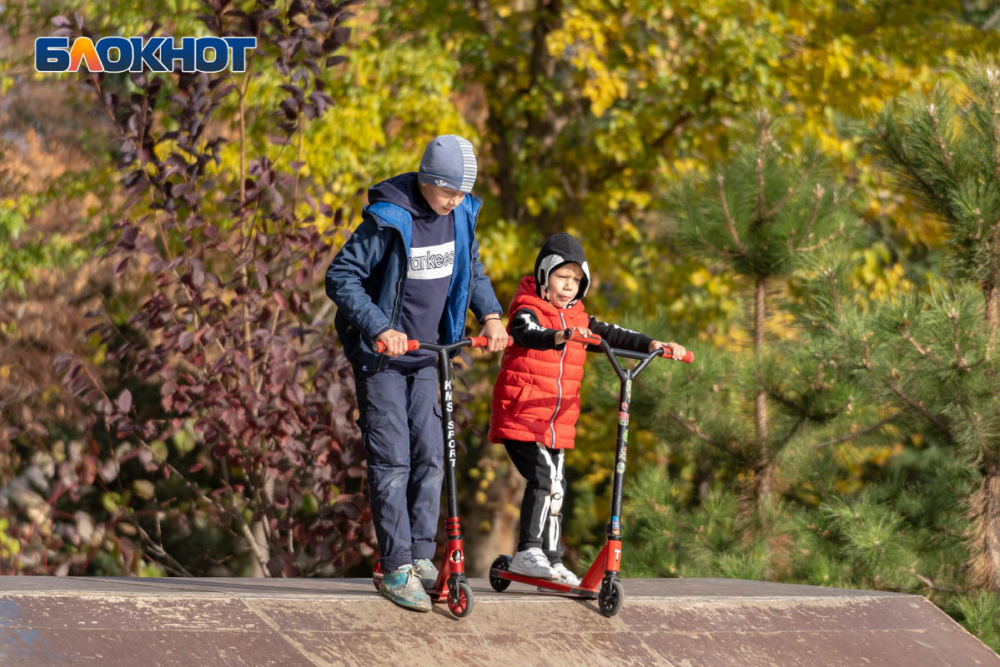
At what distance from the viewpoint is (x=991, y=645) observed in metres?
6.38

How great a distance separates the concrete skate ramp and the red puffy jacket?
2.13 feet

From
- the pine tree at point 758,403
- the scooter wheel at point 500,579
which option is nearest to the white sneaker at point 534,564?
the scooter wheel at point 500,579

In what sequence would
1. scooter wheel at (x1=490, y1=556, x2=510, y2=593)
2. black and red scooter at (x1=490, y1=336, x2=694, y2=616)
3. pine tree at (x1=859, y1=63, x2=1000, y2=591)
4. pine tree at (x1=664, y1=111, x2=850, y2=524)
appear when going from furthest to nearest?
pine tree at (x1=664, y1=111, x2=850, y2=524)
pine tree at (x1=859, y1=63, x2=1000, y2=591)
scooter wheel at (x1=490, y1=556, x2=510, y2=593)
black and red scooter at (x1=490, y1=336, x2=694, y2=616)

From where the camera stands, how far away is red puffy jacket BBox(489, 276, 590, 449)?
4.62 meters

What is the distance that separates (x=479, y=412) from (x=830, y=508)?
16.4ft

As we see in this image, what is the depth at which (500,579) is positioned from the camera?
493cm

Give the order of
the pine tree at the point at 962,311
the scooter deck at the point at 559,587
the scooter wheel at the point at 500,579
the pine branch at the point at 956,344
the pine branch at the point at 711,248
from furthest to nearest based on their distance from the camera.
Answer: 1. the pine branch at the point at 711,248
2. the pine tree at the point at 962,311
3. the pine branch at the point at 956,344
4. the scooter wheel at the point at 500,579
5. the scooter deck at the point at 559,587

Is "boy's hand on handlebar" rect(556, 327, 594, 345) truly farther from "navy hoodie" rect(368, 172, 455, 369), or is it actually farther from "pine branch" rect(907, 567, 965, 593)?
"pine branch" rect(907, 567, 965, 593)

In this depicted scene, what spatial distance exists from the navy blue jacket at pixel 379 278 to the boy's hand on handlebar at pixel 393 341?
0.05 metres

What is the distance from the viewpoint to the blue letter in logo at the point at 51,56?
9484mm

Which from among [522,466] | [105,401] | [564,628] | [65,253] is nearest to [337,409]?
[105,401]

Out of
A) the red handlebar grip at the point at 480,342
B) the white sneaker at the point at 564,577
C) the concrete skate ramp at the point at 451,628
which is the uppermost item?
the red handlebar grip at the point at 480,342

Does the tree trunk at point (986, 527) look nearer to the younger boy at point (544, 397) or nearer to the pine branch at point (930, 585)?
the pine branch at point (930, 585)

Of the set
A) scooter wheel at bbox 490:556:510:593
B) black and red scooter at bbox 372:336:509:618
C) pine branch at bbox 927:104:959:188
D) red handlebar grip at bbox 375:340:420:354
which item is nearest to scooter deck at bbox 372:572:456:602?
black and red scooter at bbox 372:336:509:618
